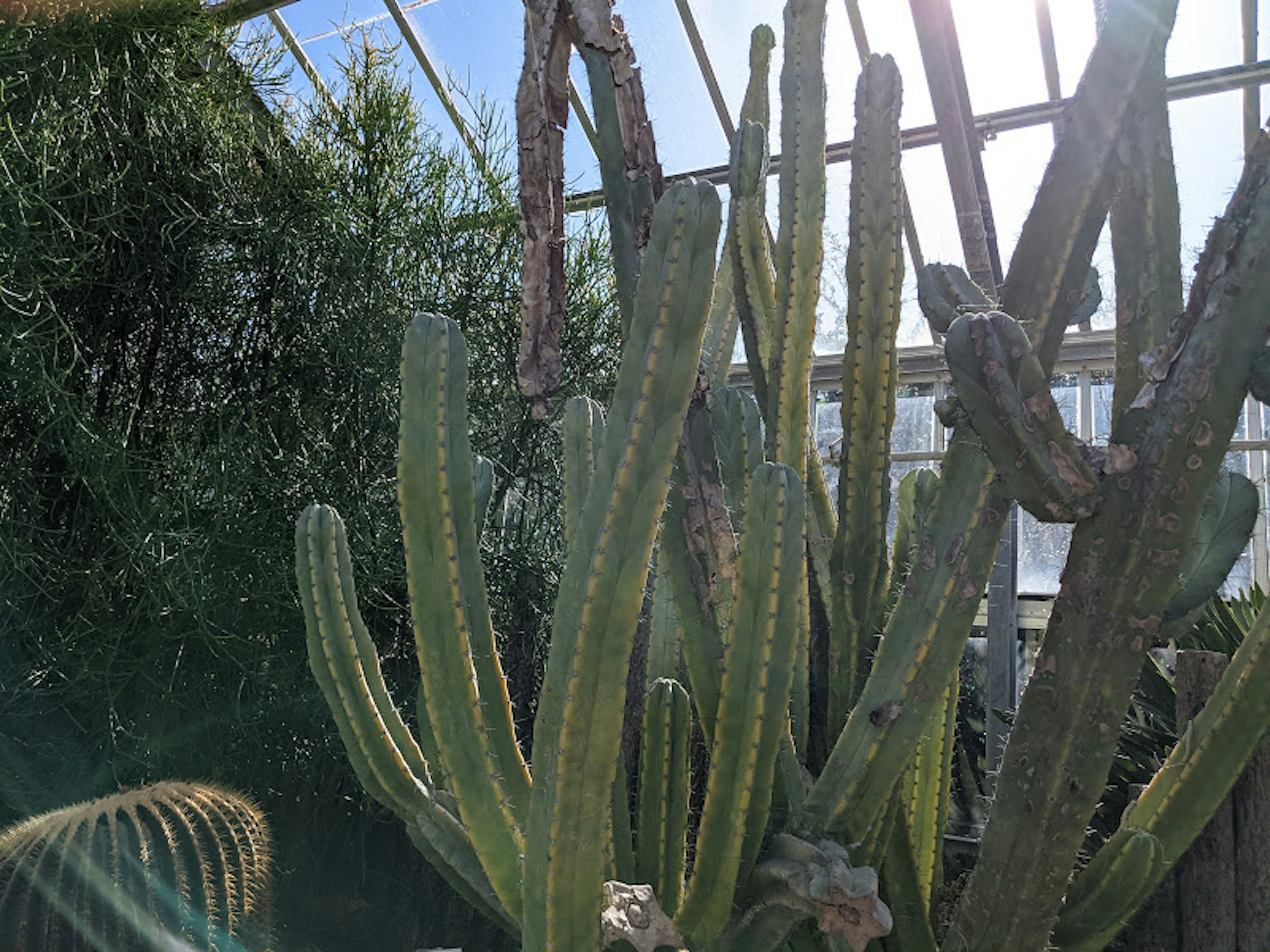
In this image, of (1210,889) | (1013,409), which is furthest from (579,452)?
(1210,889)

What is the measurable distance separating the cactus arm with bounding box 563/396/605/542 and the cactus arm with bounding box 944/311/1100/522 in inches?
20.8

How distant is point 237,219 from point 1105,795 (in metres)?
2.76

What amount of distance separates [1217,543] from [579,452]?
887mm

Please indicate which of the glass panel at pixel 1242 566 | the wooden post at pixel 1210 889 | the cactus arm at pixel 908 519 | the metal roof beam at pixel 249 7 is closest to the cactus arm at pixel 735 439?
the cactus arm at pixel 908 519

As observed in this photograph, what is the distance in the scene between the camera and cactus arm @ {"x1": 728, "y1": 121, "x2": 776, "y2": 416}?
147 centimetres

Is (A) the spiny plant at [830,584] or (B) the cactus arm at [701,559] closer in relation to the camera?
(A) the spiny plant at [830,584]

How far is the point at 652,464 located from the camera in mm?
818

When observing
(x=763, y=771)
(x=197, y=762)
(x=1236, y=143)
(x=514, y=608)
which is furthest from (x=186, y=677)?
(x=1236, y=143)

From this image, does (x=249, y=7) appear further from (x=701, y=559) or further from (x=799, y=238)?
(x=701, y=559)

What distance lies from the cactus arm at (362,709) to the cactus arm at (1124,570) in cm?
66

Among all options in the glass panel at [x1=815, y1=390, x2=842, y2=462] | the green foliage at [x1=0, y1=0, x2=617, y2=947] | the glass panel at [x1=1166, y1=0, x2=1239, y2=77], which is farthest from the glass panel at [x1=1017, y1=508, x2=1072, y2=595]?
the green foliage at [x1=0, y1=0, x2=617, y2=947]

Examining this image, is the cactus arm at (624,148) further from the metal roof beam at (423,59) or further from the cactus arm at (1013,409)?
the metal roof beam at (423,59)

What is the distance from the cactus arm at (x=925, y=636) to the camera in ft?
3.56

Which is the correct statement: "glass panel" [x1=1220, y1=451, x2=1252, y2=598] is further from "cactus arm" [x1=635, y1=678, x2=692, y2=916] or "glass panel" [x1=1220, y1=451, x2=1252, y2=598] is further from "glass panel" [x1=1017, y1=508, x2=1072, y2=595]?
"cactus arm" [x1=635, y1=678, x2=692, y2=916]
